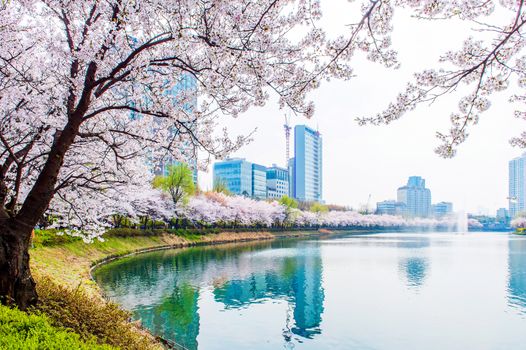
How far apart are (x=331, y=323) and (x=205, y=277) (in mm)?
10914

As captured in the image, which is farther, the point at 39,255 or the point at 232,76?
the point at 39,255

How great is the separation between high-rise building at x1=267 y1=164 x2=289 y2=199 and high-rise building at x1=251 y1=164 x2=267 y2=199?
3467mm

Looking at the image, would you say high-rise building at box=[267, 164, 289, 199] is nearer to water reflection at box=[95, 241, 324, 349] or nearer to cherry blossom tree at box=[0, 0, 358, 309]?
water reflection at box=[95, 241, 324, 349]

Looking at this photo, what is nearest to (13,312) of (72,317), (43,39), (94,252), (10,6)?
(72,317)

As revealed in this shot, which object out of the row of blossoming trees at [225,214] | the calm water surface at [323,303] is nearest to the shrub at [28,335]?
the calm water surface at [323,303]

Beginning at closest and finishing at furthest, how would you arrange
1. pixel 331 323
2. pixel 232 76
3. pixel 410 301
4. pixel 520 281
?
pixel 232 76 < pixel 331 323 < pixel 410 301 < pixel 520 281

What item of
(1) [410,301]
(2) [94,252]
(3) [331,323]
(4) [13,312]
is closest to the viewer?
(4) [13,312]

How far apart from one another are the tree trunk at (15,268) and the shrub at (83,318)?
1.39 ft

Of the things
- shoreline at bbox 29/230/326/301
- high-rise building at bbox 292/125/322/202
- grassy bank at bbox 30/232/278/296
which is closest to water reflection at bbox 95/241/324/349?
shoreline at bbox 29/230/326/301

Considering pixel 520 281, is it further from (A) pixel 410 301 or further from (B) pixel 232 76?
(B) pixel 232 76

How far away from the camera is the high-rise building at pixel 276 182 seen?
172 metres

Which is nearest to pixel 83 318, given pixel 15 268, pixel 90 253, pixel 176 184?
pixel 15 268

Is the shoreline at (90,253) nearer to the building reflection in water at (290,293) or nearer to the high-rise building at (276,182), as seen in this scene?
the building reflection in water at (290,293)

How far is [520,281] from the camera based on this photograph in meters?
23.9
